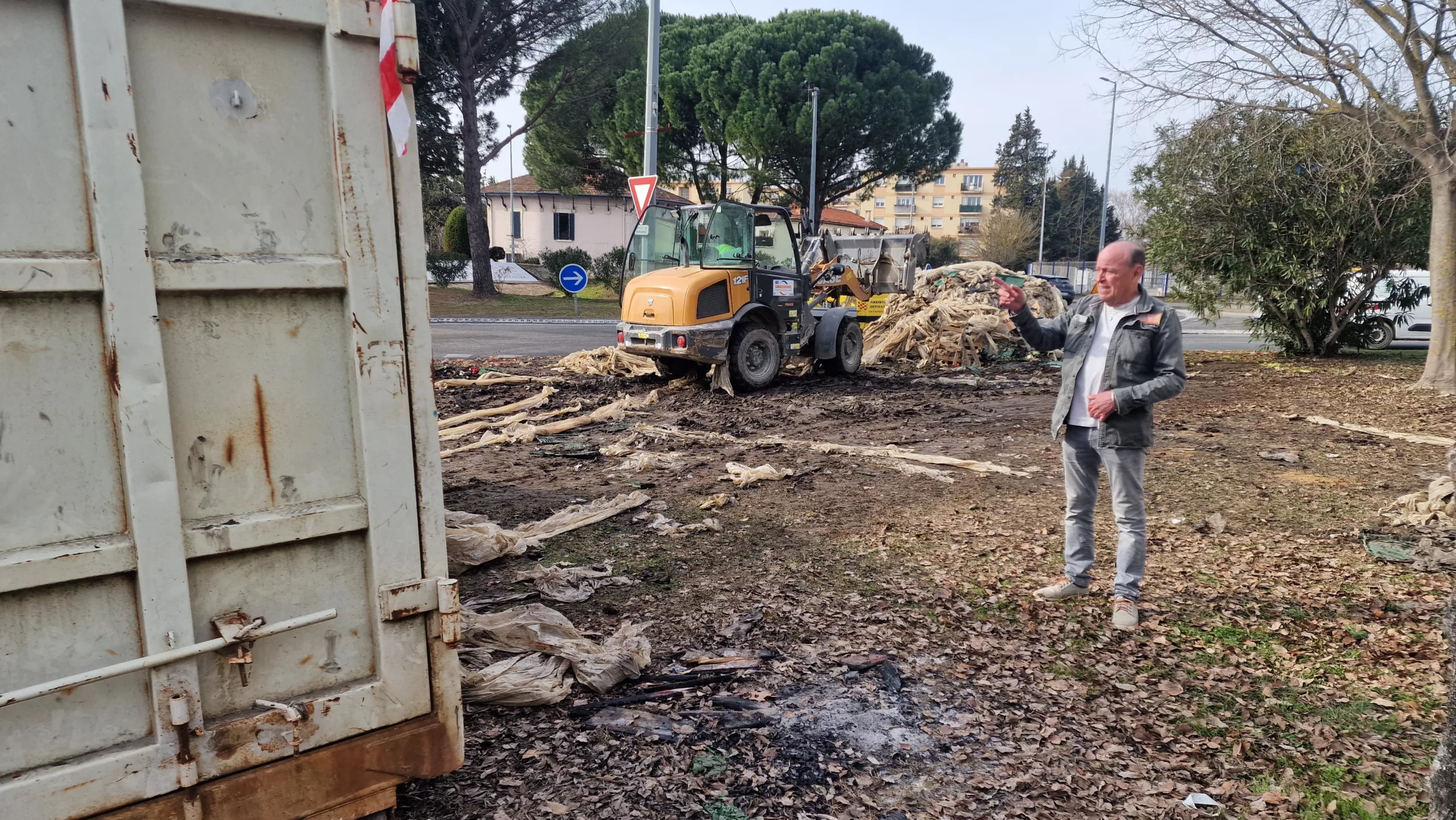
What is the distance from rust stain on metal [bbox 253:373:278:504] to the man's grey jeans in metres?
3.48

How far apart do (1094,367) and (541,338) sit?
594 inches

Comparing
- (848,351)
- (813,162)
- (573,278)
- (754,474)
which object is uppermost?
(813,162)

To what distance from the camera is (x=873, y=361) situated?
14938 millimetres

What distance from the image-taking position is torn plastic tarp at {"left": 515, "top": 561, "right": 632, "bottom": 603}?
4.33 meters

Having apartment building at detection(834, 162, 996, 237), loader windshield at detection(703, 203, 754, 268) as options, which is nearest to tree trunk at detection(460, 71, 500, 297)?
loader windshield at detection(703, 203, 754, 268)

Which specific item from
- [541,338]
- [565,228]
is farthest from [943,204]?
[541,338]

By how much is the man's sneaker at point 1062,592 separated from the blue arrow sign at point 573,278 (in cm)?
1198

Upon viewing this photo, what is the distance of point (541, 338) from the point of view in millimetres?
18000

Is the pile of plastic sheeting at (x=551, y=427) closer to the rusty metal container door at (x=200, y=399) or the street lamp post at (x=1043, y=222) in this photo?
the rusty metal container door at (x=200, y=399)

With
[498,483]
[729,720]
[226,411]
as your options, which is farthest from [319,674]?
[498,483]

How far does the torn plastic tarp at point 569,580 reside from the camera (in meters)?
4.33

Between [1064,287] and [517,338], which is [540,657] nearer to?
[517,338]

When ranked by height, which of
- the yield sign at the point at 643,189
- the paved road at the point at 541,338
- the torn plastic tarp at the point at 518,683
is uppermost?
the yield sign at the point at 643,189

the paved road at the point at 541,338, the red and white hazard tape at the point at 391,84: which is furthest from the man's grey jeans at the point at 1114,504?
the paved road at the point at 541,338
